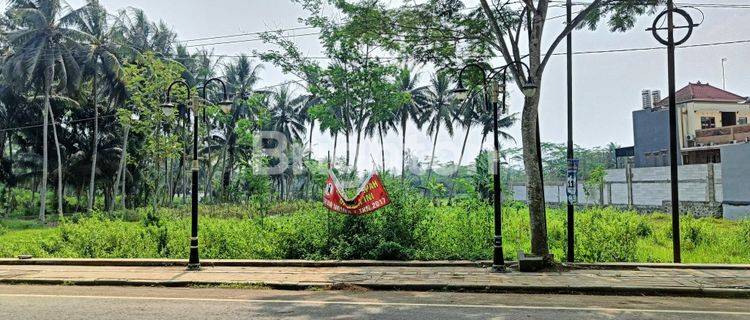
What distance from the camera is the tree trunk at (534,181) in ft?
38.7

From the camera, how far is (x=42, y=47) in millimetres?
30438

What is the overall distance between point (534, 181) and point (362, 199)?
4.41 meters

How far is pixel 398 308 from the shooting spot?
320 inches

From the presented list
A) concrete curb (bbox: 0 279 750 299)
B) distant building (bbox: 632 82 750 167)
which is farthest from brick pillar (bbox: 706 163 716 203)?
concrete curb (bbox: 0 279 750 299)

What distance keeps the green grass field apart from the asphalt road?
3.74 metres

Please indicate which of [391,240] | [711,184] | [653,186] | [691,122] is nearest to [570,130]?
[391,240]

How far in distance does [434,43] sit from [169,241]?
960 cm

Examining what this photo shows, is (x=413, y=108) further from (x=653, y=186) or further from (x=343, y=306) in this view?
(x=343, y=306)

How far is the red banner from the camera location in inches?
535

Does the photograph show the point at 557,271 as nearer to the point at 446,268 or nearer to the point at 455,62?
→ the point at 446,268

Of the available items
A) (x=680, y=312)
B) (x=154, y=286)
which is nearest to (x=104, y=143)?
(x=154, y=286)

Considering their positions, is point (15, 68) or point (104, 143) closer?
point (15, 68)

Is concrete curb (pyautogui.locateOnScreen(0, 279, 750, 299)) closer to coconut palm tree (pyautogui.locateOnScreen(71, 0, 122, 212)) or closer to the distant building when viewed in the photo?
coconut palm tree (pyautogui.locateOnScreen(71, 0, 122, 212))

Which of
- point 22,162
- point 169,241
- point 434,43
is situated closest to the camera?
point 434,43
